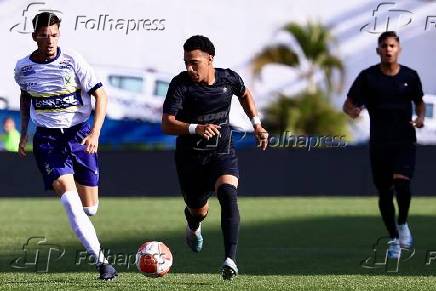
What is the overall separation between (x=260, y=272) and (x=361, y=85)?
8.17 feet

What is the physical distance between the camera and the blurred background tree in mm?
31594

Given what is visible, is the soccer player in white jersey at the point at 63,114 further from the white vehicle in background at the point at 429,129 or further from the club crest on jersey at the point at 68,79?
the white vehicle in background at the point at 429,129

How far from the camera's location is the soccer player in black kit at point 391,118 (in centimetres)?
1238

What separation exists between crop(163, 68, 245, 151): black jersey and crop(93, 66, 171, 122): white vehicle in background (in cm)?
1877

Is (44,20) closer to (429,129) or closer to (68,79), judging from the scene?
(68,79)

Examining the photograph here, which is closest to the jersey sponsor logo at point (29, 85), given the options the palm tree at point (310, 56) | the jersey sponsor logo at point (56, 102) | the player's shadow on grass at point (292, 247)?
the jersey sponsor logo at point (56, 102)

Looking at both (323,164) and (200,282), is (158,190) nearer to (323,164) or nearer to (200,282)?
(323,164)

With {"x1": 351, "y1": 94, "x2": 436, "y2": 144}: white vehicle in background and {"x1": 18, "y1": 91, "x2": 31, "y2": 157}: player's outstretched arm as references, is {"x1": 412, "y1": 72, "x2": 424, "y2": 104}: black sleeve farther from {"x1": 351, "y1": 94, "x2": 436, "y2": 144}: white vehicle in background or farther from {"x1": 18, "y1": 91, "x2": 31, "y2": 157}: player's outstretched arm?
{"x1": 351, "y1": 94, "x2": 436, "y2": 144}: white vehicle in background

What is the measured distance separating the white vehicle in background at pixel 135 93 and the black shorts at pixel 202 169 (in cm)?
1833

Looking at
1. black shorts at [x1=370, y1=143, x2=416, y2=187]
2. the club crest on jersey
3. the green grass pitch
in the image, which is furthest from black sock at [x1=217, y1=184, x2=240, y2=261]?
black shorts at [x1=370, y1=143, x2=416, y2=187]

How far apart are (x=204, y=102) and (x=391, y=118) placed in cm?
300

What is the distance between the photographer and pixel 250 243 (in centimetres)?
1459

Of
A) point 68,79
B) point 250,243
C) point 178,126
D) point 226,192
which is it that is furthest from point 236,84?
point 250,243

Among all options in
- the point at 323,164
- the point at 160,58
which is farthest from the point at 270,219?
the point at 160,58
